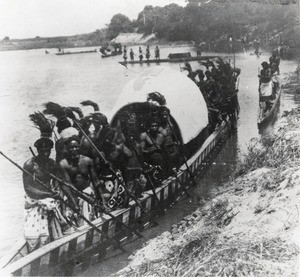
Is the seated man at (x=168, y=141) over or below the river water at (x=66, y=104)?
over

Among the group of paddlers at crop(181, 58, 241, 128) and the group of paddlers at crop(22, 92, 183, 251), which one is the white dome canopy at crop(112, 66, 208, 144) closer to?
the group of paddlers at crop(22, 92, 183, 251)

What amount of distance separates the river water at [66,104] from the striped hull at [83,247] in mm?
528

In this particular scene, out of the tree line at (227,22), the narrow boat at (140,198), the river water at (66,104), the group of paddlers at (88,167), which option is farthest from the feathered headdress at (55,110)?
the tree line at (227,22)

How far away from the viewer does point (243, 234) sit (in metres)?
5.70

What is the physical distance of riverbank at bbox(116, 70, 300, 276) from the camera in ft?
16.0

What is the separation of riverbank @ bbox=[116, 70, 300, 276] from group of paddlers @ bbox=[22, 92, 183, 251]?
3.77 ft

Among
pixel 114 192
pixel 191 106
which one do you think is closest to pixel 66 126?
pixel 114 192

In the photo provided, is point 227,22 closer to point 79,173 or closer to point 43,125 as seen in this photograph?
point 79,173

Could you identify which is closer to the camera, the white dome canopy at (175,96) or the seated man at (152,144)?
the seated man at (152,144)

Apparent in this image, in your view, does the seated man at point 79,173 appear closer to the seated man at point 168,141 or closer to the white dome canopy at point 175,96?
the seated man at point 168,141

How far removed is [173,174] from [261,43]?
32580 millimetres

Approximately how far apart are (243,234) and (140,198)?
2584 millimetres

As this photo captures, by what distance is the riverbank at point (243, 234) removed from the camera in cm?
486

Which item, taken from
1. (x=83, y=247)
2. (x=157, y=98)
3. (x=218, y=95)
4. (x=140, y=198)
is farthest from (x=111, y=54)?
(x=83, y=247)
